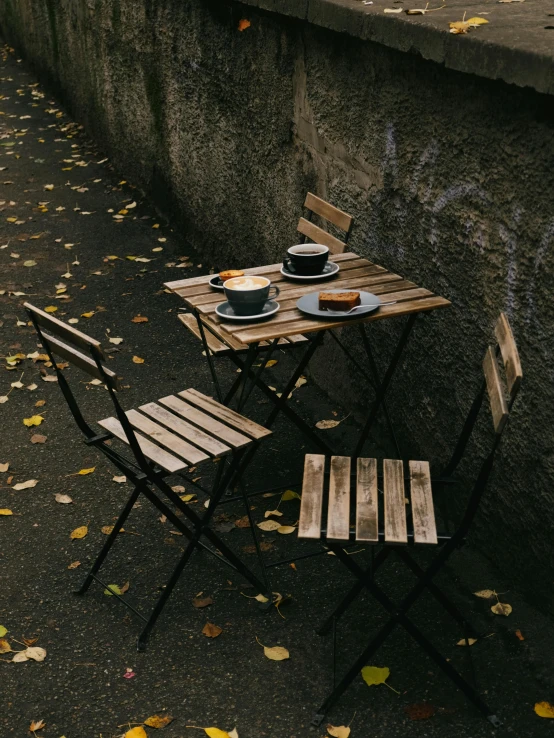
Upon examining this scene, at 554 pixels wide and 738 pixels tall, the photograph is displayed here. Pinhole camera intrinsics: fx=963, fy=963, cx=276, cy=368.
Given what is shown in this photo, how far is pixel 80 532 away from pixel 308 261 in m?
1.56

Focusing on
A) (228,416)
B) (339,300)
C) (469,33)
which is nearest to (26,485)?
(228,416)

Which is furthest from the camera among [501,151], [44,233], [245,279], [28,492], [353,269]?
[44,233]

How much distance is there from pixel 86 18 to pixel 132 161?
5.76ft

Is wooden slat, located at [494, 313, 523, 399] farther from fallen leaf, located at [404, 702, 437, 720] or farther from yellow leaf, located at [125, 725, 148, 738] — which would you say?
yellow leaf, located at [125, 725, 148, 738]

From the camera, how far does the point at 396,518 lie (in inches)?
124

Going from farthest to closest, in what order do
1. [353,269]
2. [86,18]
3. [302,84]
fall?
[86,18] < [302,84] < [353,269]

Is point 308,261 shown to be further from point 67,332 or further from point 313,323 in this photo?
point 67,332

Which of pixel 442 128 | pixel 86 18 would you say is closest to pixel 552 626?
pixel 442 128

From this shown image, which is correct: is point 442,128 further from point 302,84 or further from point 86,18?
point 86,18

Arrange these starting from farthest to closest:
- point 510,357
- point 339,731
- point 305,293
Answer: point 305,293 < point 339,731 < point 510,357

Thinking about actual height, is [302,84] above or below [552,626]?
above

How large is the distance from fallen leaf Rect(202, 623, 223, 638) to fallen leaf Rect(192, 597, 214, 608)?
12cm

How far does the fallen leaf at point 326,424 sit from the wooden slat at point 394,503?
147cm

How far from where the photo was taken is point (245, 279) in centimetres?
376
